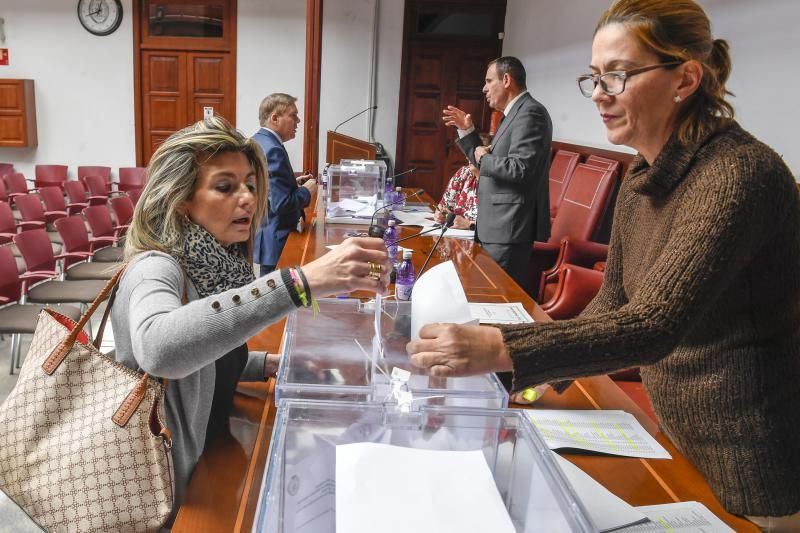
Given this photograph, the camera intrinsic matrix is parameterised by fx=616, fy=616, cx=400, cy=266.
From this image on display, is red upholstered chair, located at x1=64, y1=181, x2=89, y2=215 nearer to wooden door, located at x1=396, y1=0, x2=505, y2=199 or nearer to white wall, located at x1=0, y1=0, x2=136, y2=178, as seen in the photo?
white wall, located at x1=0, y1=0, x2=136, y2=178

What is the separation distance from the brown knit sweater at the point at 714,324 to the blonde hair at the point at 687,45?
0.04 m

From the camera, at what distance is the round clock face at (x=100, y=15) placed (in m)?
7.49

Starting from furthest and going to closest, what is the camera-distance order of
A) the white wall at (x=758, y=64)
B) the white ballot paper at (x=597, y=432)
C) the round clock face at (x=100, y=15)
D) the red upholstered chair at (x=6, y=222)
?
the round clock face at (x=100, y=15) → the red upholstered chair at (x=6, y=222) → the white wall at (x=758, y=64) → the white ballot paper at (x=597, y=432)

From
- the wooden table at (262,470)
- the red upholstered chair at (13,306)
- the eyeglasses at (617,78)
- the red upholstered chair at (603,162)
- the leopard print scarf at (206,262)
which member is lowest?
the red upholstered chair at (13,306)

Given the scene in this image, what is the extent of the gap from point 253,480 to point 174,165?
703 millimetres

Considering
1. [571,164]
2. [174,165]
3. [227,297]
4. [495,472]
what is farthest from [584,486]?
[571,164]

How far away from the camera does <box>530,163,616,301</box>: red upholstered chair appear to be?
4.01m

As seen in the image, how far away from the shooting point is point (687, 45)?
102cm

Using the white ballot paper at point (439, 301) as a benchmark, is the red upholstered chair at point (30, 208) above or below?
below

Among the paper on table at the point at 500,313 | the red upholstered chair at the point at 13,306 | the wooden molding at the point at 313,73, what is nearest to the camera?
the paper on table at the point at 500,313

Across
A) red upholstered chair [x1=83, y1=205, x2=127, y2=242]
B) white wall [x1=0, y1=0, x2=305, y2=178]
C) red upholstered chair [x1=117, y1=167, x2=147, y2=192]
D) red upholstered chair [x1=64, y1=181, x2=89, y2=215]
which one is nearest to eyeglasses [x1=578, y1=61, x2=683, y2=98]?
red upholstered chair [x1=83, y1=205, x2=127, y2=242]

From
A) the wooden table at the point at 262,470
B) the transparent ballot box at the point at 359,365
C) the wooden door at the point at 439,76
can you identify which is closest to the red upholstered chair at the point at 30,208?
the wooden table at the point at 262,470

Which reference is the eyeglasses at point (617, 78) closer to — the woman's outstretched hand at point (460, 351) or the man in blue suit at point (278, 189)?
the woman's outstretched hand at point (460, 351)

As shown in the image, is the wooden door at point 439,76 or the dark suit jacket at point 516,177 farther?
the wooden door at point 439,76
